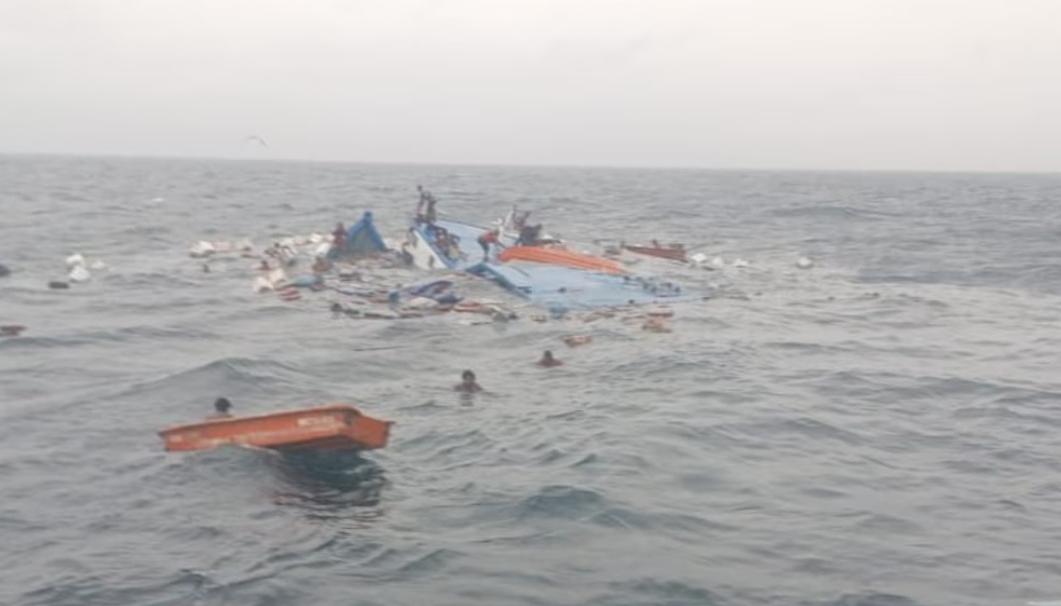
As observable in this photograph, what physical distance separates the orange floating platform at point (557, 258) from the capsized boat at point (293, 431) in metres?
20.9

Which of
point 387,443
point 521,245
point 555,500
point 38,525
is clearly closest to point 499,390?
point 387,443

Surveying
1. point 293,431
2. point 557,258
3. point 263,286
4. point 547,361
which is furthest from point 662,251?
point 293,431

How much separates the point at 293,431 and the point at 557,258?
21.9 m

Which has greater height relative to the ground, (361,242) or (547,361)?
(361,242)

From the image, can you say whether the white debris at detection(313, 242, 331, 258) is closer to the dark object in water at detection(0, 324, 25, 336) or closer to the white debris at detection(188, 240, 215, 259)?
the white debris at detection(188, 240, 215, 259)

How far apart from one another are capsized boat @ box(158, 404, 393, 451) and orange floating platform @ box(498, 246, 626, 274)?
20.9 meters

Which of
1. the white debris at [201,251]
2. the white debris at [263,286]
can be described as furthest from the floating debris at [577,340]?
the white debris at [201,251]

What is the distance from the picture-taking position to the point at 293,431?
14.6 m

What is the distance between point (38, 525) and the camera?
1336cm

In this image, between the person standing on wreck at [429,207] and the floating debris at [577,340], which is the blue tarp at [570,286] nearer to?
the person standing on wreck at [429,207]

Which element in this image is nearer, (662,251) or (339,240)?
(339,240)

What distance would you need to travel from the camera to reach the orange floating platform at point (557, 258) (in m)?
35.6

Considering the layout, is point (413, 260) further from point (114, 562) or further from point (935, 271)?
point (114, 562)

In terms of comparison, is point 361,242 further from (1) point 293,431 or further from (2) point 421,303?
(1) point 293,431
